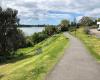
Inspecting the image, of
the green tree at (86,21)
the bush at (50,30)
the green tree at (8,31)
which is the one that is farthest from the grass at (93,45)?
the green tree at (86,21)

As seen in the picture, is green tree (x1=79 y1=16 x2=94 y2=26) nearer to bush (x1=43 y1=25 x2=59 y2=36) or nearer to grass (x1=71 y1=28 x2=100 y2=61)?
bush (x1=43 y1=25 x2=59 y2=36)

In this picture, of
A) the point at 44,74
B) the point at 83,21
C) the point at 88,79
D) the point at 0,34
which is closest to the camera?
the point at 88,79

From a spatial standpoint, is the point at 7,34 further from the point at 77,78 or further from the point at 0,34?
the point at 77,78

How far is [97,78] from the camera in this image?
51.9 ft

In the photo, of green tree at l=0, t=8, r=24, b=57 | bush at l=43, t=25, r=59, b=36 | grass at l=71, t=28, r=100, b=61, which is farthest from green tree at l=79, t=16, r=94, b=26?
grass at l=71, t=28, r=100, b=61

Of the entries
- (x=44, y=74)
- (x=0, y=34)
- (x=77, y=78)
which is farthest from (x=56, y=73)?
(x=0, y=34)

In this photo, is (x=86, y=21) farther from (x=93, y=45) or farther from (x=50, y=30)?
(x=93, y=45)

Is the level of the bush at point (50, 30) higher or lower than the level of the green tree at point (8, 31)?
lower

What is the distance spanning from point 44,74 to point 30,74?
1176mm

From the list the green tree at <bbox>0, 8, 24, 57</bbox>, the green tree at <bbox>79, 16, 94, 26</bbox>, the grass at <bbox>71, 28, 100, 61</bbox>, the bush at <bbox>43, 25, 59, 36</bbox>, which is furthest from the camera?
the green tree at <bbox>79, 16, 94, 26</bbox>

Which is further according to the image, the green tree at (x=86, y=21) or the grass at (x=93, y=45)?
the green tree at (x=86, y=21)

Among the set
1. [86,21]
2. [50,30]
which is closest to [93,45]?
[50,30]

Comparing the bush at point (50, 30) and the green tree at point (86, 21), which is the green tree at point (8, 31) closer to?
the bush at point (50, 30)

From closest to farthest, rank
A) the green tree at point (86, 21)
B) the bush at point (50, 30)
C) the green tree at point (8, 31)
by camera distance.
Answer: the green tree at point (8, 31), the bush at point (50, 30), the green tree at point (86, 21)
